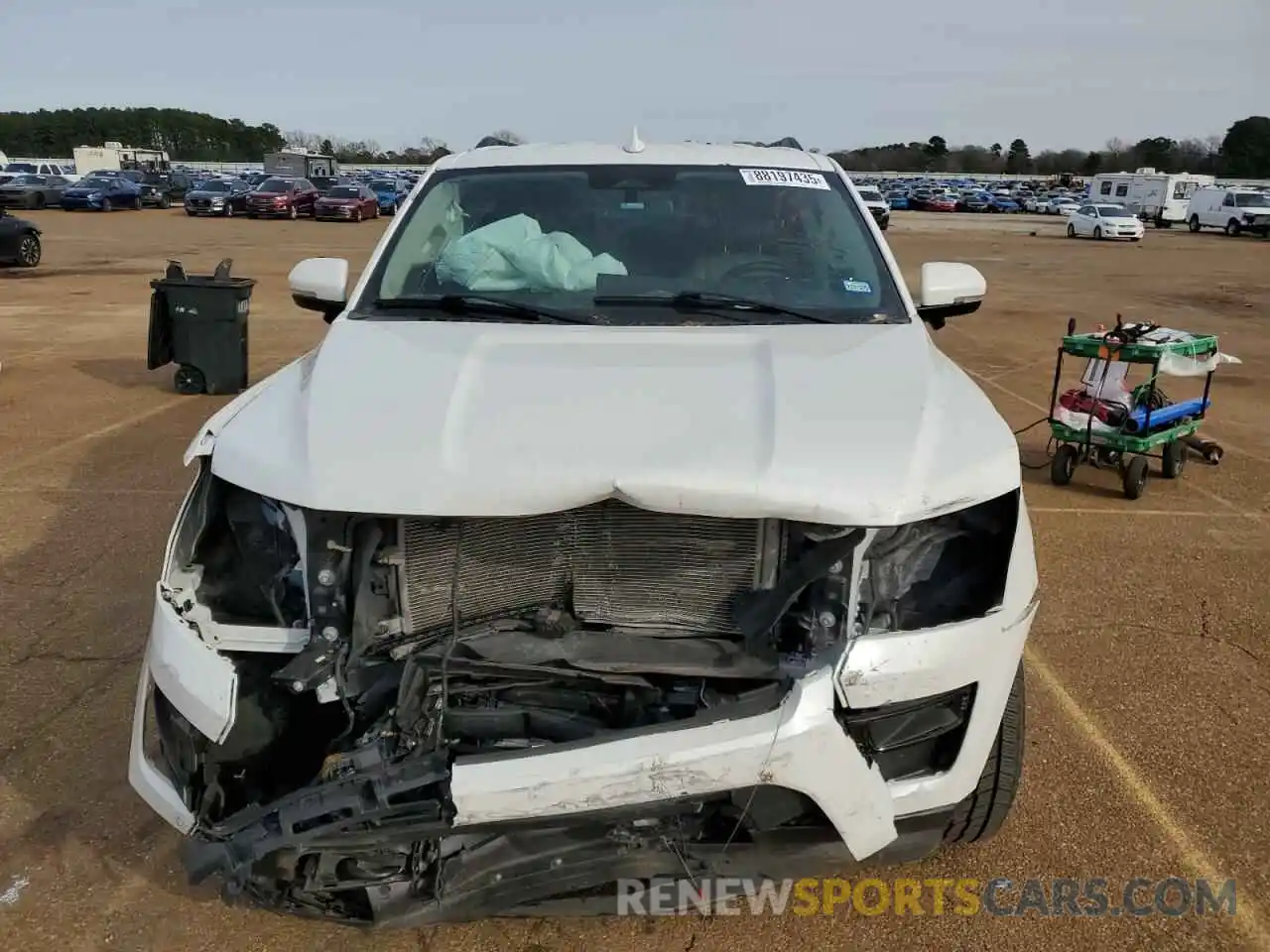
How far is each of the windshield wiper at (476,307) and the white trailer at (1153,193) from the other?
5079 centimetres

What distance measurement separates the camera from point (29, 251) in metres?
19.0

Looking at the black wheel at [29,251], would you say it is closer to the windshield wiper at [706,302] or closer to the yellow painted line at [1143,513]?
the yellow painted line at [1143,513]

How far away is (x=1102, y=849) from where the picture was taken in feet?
9.80

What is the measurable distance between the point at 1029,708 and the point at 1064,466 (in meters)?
3.39

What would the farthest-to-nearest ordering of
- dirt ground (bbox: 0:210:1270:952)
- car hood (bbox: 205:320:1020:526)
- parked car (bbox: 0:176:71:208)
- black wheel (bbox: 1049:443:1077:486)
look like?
1. parked car (bbox: 0:176:71:208)
2. black wheel (bbox: 1049:443:1077:486)
3. dirt ground (bbox: 0:210:1270:952)
4. car hood (bbox: 205:320:1020:526)

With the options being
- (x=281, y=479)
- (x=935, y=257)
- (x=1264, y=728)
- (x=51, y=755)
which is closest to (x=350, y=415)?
(x=281, y=479)

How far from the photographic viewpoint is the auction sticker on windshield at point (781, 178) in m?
3.86

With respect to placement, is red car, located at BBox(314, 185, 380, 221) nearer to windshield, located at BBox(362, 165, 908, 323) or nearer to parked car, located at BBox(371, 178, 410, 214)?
parked car, located at BBox(371, 178, 410, 214)

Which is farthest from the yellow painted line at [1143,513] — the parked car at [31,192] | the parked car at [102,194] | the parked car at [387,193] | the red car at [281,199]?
the parked car at [102,194]

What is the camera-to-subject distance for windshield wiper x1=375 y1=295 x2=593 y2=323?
10.5 ft

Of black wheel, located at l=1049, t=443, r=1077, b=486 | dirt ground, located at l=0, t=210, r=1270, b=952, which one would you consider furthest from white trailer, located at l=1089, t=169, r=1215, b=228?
black wheel, located at l=1049, t=443, r=1077, b=486

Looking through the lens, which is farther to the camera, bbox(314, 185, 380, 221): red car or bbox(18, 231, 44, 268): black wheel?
bbox(314, 185, 380, 221): red car

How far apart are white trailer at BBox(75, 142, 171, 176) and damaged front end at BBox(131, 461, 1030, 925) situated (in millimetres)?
66200

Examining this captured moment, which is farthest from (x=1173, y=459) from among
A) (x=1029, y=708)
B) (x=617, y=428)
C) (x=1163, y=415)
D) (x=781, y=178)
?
(x=617, y=428)
